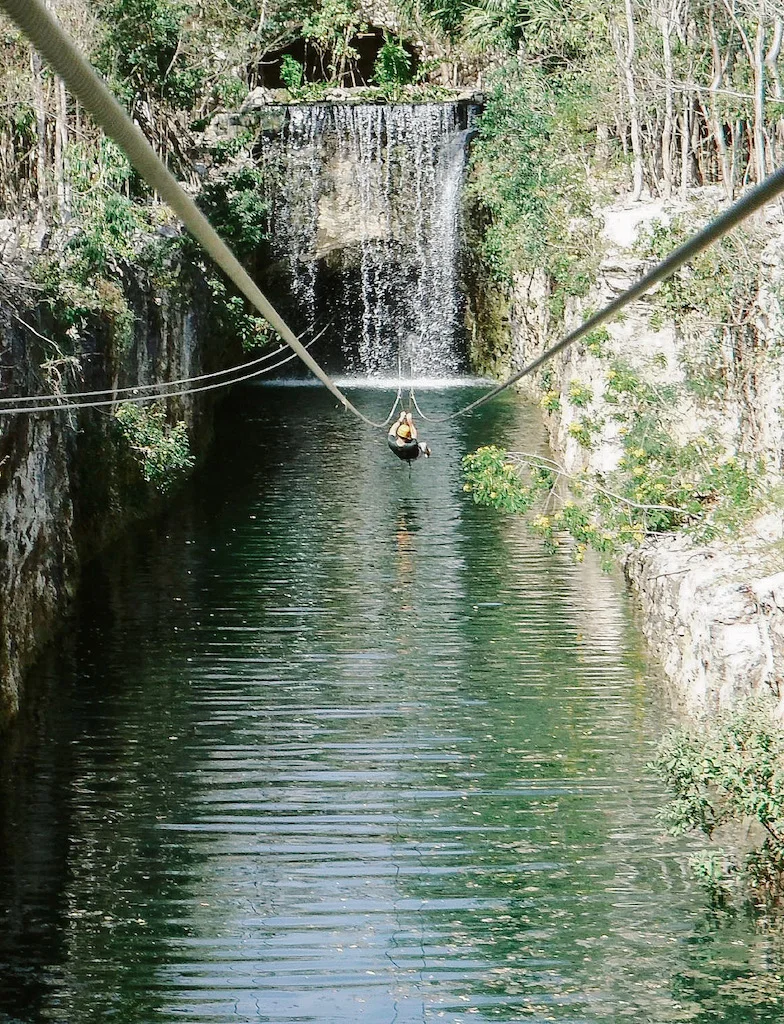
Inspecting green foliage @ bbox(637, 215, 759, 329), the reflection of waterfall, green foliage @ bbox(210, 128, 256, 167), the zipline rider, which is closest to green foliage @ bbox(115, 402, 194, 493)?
the zipline rider

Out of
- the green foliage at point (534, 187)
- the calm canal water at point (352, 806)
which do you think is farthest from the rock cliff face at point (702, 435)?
the green foliage at point (534, 187)

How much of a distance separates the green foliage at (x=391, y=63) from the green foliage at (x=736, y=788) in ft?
92.9

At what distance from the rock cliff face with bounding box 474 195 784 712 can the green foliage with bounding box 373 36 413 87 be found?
15.1m

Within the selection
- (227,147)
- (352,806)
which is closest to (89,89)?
(352,806)

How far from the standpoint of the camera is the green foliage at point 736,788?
8430 mm

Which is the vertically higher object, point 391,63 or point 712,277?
point 391,63

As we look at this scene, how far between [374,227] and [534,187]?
8653mm

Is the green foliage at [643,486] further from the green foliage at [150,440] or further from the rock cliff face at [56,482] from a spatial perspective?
the rock cliff face at [56,482]

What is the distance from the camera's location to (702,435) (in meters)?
15.0

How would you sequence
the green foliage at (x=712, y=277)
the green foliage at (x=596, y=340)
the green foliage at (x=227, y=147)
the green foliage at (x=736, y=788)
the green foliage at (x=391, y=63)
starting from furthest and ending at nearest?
the green foliage at (x=391, y=63), the green foliage at (x=227, y=147), the green foliage at (x=712, y=277), the green foliage at (x=596, y=340), the green foliage at (x=736, y=788)

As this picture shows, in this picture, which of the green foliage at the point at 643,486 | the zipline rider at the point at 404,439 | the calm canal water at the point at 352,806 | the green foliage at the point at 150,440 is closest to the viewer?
the calm canal water at the point at 352,806

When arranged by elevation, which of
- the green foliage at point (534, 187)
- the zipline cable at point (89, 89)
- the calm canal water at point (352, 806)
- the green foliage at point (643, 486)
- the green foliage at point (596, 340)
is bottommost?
the calm canal water at point (352, 806)

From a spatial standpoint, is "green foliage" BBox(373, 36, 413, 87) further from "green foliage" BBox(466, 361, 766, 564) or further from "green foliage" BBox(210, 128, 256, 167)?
"green foliage" BBox(466, 361, 766, 564)

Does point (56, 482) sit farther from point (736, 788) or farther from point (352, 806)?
point (736, 788)
